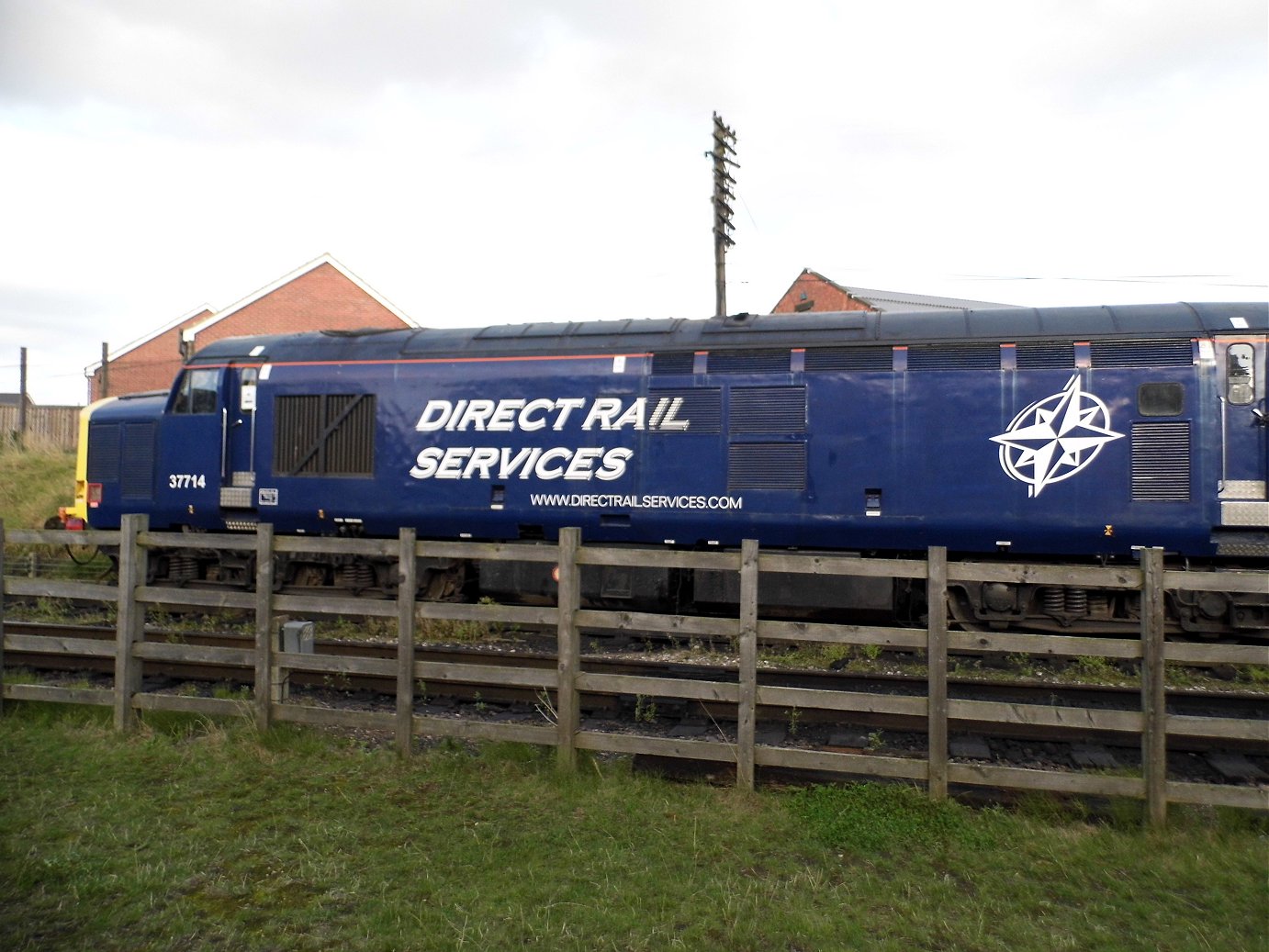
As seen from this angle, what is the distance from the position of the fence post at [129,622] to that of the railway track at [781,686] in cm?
103

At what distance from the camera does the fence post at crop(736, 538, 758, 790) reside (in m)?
5.28

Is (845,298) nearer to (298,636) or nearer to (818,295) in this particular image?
(818,295)

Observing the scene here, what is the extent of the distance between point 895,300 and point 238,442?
32061 millimetres

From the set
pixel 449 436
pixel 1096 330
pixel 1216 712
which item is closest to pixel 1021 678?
pixel 1216 712

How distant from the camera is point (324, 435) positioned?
37.0 ft

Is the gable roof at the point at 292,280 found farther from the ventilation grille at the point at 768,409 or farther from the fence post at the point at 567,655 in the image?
the fence post at the point at 567,655

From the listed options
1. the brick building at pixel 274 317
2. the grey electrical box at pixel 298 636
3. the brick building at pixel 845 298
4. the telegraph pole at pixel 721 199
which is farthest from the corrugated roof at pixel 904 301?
the grey electrical box at pixel 298 636

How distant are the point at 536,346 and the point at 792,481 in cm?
359

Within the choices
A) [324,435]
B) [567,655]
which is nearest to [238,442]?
[324,435]

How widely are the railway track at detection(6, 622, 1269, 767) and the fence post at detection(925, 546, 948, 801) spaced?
3.22ft

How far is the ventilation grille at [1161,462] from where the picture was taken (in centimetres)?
876

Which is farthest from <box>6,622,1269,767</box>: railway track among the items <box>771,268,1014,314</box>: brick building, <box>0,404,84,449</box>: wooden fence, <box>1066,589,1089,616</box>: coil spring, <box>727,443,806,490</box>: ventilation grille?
<box>771,268,1014,314</box>: brick building

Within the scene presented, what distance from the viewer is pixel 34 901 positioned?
3.96 m

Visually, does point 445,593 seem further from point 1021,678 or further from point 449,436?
point 1021,678
